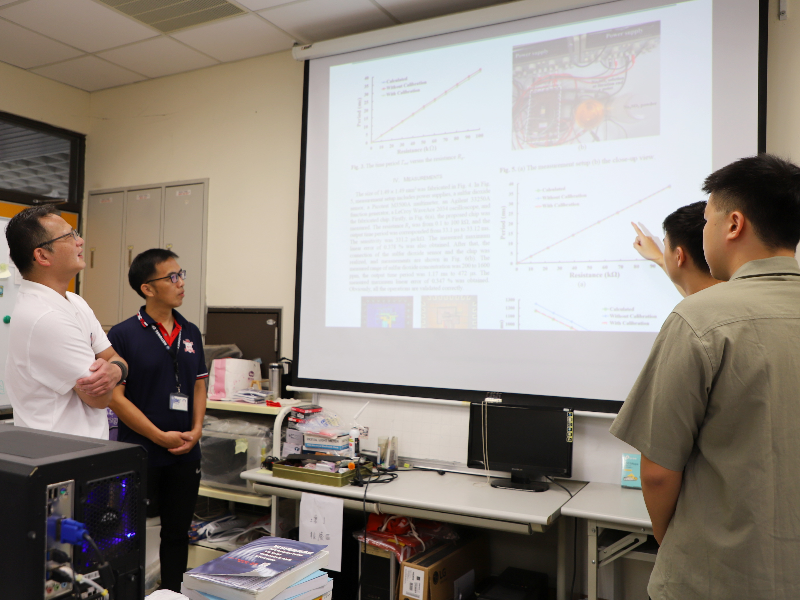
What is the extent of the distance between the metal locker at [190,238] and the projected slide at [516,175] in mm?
1091

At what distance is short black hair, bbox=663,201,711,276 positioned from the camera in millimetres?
1762

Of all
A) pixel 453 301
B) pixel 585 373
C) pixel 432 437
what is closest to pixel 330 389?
pixel 432 437

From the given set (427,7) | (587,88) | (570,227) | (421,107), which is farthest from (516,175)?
(427,7)

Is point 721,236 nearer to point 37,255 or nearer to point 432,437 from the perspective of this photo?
point 37,255

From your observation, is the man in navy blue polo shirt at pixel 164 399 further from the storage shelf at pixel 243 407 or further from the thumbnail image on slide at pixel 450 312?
the thumbnail image on slide at pixel 450 312

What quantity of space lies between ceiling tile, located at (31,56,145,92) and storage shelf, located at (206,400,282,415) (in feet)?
7.96

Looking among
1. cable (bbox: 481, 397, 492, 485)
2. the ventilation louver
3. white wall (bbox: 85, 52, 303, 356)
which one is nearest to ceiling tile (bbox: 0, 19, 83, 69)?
white wall (bbox: 85, 52, 303, 356)

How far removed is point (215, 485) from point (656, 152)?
2675mm

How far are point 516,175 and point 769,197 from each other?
172 centimetres

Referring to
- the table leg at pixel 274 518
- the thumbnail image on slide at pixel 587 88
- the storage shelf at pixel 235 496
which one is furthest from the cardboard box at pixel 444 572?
the thumbnail image on slide at pixel 587 88

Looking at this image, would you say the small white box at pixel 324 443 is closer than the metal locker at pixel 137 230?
Yes

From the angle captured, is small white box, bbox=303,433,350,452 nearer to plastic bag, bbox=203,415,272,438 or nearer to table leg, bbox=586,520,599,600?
plastic bag, bbox=203,415,272,438

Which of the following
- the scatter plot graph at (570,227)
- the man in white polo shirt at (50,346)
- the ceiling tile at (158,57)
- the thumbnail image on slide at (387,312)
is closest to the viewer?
the man in white polo shirt at (50,346)

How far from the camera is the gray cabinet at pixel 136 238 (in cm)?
392
